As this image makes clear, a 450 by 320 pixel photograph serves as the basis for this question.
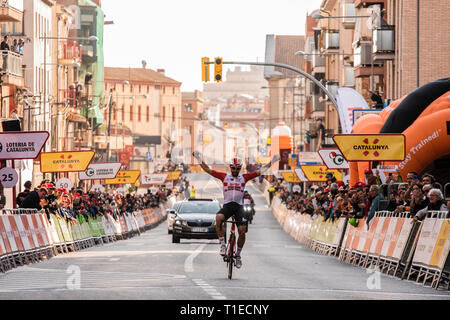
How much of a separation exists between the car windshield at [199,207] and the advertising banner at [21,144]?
11.8 meters

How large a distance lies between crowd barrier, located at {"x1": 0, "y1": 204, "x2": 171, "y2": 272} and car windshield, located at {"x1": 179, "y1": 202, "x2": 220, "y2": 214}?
303 centimetres

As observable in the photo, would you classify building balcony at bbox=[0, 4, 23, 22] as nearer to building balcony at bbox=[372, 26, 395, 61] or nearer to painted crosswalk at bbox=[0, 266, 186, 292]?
building balcony at bbox=[372, 26, 395, 61]

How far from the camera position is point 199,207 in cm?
4097

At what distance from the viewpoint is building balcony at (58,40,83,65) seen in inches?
3713

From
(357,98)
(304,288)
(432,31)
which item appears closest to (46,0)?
(432,31)

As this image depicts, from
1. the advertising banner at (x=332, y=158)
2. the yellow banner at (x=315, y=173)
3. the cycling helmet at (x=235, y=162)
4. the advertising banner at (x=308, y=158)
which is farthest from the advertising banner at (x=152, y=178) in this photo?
the cycling helmet at (x=235, y=162)

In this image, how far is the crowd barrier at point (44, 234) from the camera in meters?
24.1

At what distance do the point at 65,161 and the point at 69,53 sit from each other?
2231 inches

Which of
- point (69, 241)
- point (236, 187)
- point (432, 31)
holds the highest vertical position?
point (432, 31)

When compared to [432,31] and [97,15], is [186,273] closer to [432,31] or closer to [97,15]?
[432,31]

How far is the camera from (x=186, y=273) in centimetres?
2038

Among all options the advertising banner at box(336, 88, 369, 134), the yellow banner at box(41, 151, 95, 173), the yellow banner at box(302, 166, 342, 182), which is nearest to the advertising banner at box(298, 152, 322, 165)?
the yellow banner at box(302, 166, 342, 182)

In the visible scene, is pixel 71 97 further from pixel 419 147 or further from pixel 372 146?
pixel 419 147

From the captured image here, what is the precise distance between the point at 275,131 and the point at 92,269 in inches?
4409
